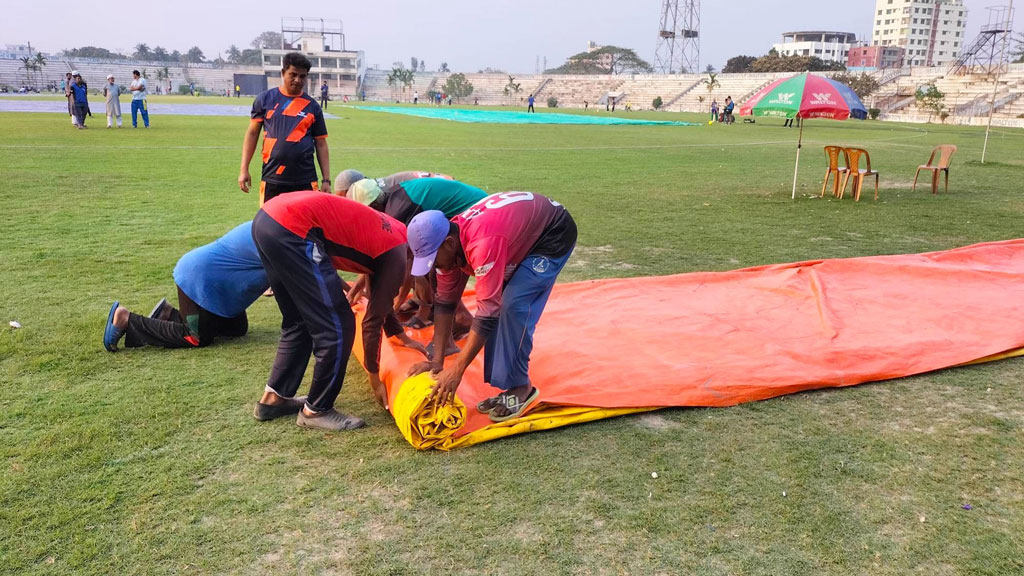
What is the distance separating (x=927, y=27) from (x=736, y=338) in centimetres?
15718

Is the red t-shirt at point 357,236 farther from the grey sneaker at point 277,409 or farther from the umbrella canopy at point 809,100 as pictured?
the umbrella canopy at point 809,100

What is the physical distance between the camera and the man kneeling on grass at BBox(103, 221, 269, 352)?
4.44m

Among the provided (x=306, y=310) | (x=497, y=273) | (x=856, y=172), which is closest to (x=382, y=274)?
(x=306, y=310)

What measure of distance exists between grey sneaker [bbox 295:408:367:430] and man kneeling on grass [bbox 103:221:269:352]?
3.91 ft

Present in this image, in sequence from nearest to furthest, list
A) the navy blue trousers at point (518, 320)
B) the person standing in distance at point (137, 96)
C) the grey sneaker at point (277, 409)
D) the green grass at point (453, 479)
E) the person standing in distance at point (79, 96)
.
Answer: the green grass at point (453, 479) < the navy blue trousers at point (518, 320) < the grey sneaker at point (277, 409) < the person standing in distance at point (79, 96) < the person standing in distance at point (137, 96)

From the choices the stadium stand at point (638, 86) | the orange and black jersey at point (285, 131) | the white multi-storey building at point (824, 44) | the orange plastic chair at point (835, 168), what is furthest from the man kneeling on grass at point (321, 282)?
Answer: the white multi-storey building at point (824, 44)

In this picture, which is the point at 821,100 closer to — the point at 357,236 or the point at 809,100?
the point at 809,100

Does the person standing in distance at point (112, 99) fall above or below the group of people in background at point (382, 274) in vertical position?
above

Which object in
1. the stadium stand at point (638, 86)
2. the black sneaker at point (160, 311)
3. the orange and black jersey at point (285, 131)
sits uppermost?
the stadium stand at point (638, 86)

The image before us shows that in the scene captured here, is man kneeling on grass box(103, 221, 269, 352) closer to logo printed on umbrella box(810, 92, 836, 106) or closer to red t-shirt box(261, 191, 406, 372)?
red t-shirt box(261, 191, 406, 372)

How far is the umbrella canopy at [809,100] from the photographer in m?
10.4

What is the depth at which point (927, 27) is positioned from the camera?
436 feet

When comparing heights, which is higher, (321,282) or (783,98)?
(783,98)

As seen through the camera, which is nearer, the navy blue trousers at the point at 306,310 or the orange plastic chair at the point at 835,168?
the navy blue trousers at the point at 306,310
